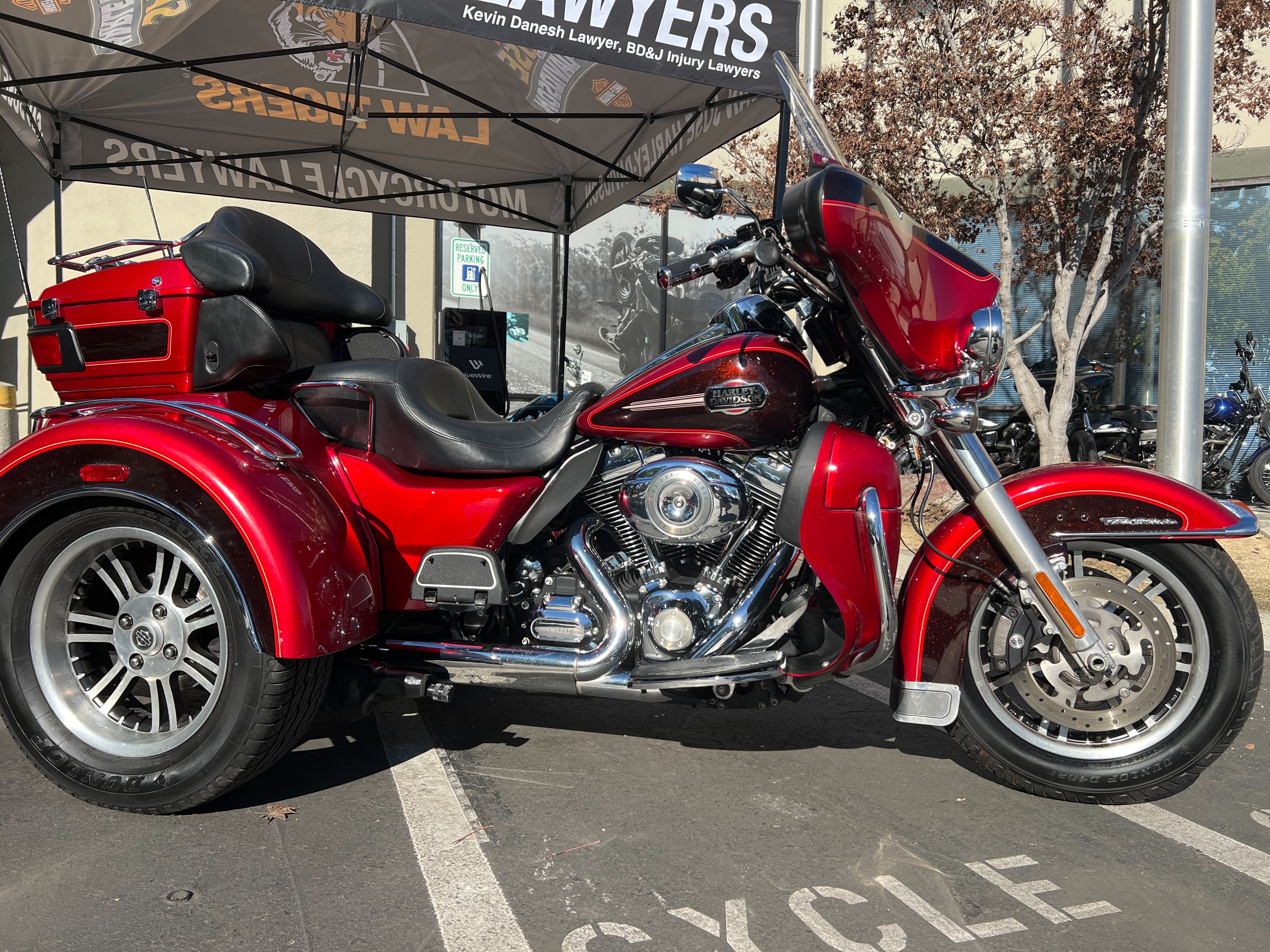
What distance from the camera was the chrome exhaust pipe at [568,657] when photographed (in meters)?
2.69

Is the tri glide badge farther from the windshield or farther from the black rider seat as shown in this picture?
the windshield

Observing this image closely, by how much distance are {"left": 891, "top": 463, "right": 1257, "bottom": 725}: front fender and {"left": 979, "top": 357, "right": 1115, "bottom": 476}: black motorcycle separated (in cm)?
760

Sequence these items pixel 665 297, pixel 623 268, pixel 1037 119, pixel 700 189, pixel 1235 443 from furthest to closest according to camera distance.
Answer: pixel 665 297 → pixel 623 268 → pixel 1235 443 → pixel 1037 119 → pixel 700 189

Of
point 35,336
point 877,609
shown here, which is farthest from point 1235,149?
point 35,336

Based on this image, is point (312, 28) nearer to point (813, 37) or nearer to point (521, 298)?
point (813, 37)

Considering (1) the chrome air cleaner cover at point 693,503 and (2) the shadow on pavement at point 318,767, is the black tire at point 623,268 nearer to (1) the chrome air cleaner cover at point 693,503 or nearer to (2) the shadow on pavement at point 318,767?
(2) the shadow on pavement at point 318,767

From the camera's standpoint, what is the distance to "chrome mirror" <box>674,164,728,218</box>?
2.54 metres

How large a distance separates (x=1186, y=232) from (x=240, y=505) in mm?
5656

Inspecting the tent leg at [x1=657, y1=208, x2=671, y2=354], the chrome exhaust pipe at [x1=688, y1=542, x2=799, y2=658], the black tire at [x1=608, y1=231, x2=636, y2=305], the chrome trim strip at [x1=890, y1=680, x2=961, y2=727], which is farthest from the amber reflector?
the black tire at [x1=608, y1=231, x2=636, y2=305]

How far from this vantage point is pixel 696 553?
2.78m

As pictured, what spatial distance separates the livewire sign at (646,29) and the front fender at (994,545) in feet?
8.63

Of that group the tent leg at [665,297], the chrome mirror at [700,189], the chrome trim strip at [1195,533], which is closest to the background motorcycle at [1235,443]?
the tent leg at [665,297]

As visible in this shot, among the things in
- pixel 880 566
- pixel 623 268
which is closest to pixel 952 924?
pixel 880 566

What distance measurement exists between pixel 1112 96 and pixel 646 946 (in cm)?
785
